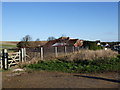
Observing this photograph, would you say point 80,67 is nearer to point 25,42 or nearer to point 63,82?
point 63,82

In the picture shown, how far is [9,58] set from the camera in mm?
16125

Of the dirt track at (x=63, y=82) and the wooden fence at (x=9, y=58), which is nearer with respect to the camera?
the dirt track at (x=63, y=82)

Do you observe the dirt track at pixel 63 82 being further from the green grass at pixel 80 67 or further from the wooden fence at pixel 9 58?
the wooden fence at pixel 9 58

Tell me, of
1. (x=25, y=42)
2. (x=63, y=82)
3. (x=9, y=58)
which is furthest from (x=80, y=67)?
(x=25, y=42)

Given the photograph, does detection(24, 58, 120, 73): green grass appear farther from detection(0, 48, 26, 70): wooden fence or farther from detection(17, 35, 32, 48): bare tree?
detection(17, 35, 32, 48): bare tree

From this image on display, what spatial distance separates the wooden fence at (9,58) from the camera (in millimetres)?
14332

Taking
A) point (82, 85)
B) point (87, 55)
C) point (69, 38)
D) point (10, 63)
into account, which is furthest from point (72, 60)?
point (69, 38)

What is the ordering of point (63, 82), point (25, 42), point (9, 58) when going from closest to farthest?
1. point (63, 82)
2. point (9, 58)
3. point (25, 42)

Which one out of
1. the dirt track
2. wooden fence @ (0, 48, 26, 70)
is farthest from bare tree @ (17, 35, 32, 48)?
the dirt track

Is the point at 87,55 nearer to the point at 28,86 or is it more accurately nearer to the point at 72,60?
the point at 72,60

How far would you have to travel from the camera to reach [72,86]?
778 centimetres

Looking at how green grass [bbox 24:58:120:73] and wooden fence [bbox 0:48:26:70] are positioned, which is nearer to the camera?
green grass [bbox 24:58:120:73]

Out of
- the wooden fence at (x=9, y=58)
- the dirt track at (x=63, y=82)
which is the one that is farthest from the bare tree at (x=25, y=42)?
the dirt track at (x=63, y=82)

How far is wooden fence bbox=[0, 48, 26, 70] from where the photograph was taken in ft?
47.0
